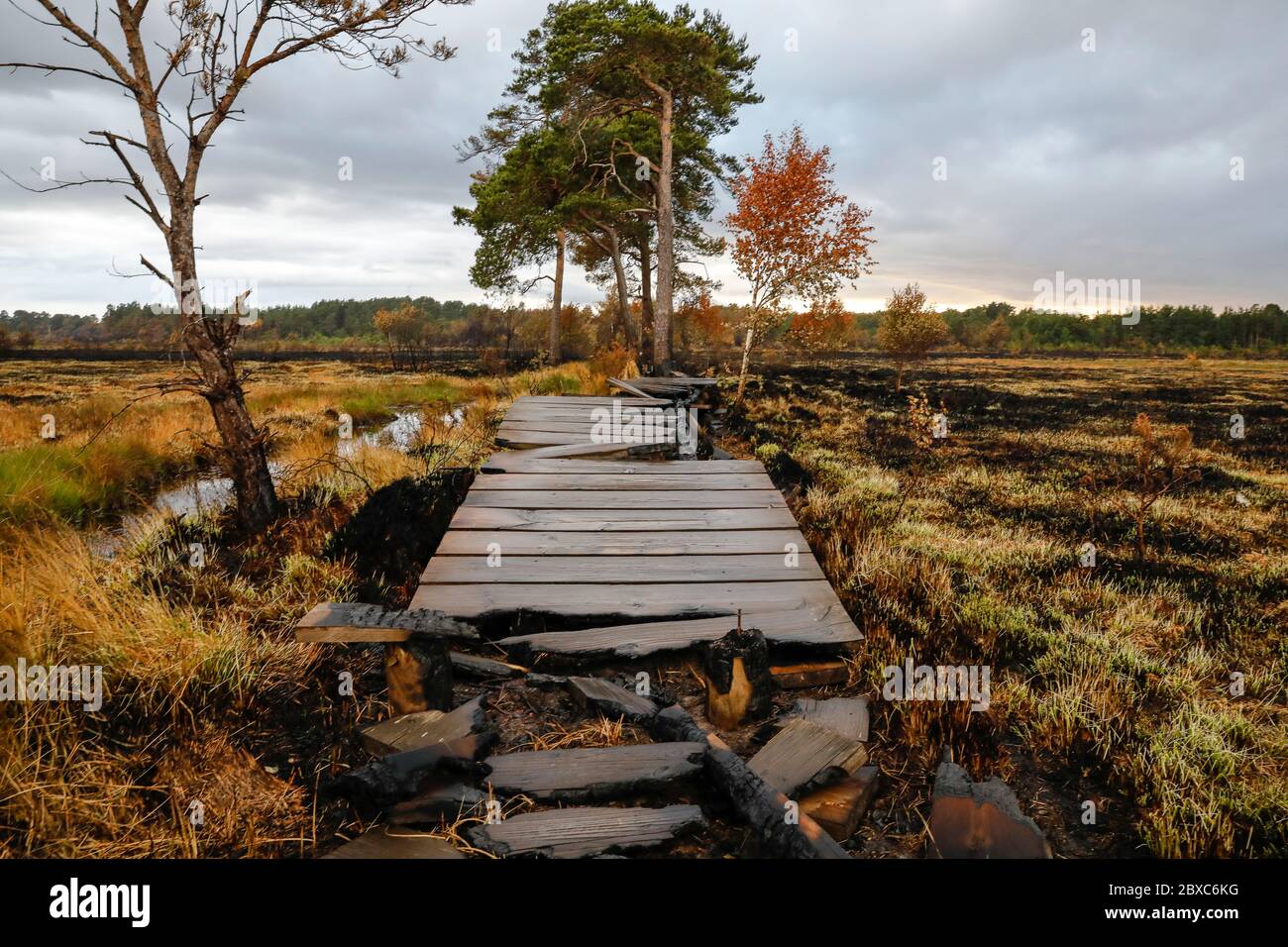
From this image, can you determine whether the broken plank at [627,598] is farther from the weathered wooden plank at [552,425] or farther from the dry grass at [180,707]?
the weathered wooden plank at [552,425]

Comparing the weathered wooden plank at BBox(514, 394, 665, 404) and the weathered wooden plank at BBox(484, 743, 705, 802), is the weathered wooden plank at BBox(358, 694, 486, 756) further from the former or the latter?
the weathered wooden plank at BBox(514, 394, 665, 404)

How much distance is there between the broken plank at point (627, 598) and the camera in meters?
3.40

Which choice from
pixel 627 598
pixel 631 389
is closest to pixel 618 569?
pixel 627 598

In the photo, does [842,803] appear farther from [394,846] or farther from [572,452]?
[572,452]

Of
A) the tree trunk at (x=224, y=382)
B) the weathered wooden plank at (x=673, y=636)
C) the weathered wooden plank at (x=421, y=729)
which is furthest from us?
the tree trunk at (x=224, y=382)

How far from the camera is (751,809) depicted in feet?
6.54

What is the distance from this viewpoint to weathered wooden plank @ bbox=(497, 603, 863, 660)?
3115mm

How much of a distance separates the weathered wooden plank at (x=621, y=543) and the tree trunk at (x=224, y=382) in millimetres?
2234

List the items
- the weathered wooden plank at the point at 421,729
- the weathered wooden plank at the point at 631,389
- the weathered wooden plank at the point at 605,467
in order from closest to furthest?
the weathered wooden plank at the point at 421,729 < the weathered wooden plank at the point at 605,467 < the weathered wooden plank at the point at 631,389

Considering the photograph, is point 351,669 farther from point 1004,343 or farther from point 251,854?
point 1004,343

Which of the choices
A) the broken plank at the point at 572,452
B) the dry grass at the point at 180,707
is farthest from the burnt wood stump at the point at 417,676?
the broken plank at the point at 572,452

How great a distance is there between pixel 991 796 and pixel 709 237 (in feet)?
92.9

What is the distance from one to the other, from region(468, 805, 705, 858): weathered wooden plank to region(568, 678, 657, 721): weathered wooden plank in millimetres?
616

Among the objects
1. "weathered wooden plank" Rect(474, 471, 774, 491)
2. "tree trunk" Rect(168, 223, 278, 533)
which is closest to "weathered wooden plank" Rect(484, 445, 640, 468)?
"weathered wooden plank" Rect(474, 471, 774, 491)
